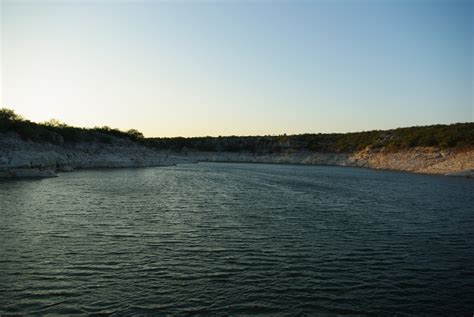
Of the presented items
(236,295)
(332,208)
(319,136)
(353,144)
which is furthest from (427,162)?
(236,295)

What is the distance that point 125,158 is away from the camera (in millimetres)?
75062

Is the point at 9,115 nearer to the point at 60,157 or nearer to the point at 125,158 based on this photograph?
the point at 60,157

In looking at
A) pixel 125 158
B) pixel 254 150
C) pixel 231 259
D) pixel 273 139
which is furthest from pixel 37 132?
pixel 273 139

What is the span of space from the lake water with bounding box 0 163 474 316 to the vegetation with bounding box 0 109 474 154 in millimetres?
47248

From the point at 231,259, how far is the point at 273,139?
11644 cm

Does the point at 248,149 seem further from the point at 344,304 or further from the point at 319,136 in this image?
the point at 344,304

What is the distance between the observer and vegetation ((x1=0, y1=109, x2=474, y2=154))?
66000 millimetres

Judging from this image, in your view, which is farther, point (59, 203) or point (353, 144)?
point (353, 144)

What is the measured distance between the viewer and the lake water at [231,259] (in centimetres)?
961

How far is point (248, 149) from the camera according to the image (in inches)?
4870

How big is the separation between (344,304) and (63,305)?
7559 mm

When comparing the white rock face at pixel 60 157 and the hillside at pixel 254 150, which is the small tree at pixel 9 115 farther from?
the white rock face at pixel 60 157

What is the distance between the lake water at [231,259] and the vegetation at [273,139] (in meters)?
47.2

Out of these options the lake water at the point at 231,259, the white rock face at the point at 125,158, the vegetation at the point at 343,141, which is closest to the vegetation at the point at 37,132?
the white rock face at the point at 125,158
